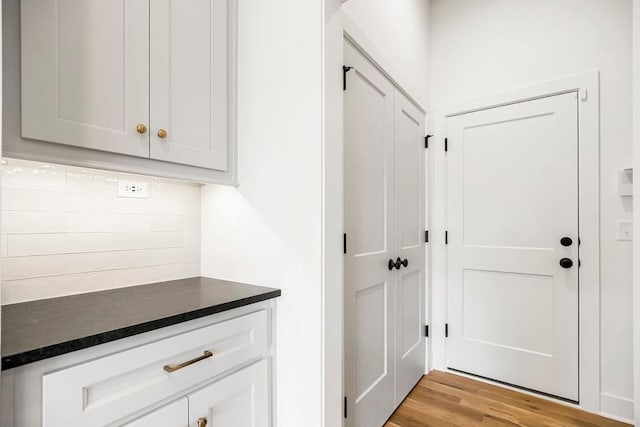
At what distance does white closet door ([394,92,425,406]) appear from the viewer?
206 centimetres

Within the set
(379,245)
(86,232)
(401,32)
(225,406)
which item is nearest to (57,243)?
(86,232)

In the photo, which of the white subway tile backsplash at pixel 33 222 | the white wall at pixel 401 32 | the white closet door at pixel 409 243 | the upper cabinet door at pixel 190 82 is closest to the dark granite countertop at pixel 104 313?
the white subway tile backsplash at pixel 33 222

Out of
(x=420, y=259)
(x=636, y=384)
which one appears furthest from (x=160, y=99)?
(x=636, y=384)

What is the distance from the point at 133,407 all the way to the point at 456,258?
2.28 meters

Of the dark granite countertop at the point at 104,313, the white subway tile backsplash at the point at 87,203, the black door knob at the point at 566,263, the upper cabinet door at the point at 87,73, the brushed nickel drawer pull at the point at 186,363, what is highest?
the upper cabinet door at the point at 87,73

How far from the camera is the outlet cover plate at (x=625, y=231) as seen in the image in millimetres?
1895

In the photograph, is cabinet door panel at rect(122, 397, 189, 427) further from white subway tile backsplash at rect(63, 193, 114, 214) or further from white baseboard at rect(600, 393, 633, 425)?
white baseboard at rect(600, 393, 633, 425)

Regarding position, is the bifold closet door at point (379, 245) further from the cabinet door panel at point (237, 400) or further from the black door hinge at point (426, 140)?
the cabinet door panel at point (237, 400)

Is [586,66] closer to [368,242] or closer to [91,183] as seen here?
[368,242]

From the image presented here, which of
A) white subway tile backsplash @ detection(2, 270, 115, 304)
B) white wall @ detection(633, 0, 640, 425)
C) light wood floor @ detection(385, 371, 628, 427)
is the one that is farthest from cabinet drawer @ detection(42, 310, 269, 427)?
white wall @ detection(633, 0, 640, 425)

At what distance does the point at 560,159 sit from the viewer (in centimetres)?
213

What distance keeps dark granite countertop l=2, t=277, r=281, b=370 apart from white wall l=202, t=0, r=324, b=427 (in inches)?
5.5

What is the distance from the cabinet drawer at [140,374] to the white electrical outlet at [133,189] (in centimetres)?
70

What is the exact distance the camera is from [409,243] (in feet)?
7.32
